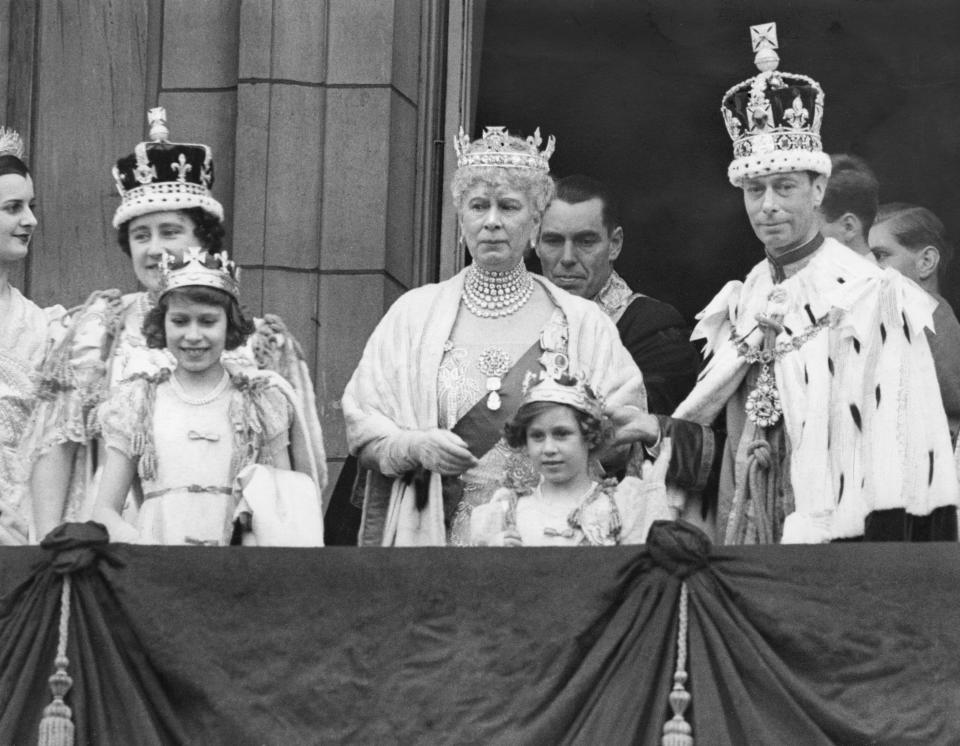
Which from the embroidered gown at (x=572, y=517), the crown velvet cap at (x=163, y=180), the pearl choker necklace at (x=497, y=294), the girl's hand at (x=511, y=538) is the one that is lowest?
the girl's hand at (x=511, y=538)

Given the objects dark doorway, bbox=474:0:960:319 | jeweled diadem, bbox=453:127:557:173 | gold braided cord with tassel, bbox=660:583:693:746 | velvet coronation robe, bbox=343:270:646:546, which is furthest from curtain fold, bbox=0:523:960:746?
dark doorway, bbox=474:0:960:319

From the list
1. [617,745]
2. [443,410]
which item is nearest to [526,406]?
[443,410]

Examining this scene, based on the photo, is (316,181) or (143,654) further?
(316,181)

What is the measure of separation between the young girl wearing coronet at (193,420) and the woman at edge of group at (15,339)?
569 mm

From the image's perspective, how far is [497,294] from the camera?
519 inches

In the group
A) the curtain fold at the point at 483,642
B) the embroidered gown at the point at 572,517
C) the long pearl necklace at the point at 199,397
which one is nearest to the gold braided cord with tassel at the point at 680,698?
the curtain fold at the point at 483,642

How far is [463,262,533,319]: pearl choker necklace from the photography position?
43.2 ft

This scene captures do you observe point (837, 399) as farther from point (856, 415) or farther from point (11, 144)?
point (11, 144)

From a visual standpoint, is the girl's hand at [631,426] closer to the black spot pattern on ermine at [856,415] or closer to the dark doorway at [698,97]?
the black spot pattern on ermine at [856,415]

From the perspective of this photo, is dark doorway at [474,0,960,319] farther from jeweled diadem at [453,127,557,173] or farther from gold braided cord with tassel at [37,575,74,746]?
gold braided cord with tassel at [37,575,74,746]

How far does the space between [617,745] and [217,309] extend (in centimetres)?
190

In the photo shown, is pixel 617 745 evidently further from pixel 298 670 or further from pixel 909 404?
pixel 909 404

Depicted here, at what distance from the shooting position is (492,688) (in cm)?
1165

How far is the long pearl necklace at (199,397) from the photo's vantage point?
12.6 metres
